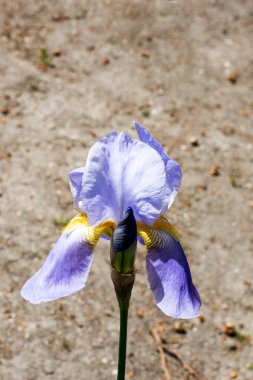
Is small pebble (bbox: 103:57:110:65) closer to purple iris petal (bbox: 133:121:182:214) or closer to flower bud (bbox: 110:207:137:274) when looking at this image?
purple iris petal (bbox: 133:121:182:214)

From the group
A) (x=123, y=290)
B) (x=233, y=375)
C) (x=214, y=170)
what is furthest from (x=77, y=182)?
(x=214, y=170)

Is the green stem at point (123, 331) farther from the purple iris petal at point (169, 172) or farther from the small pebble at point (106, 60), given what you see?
the small pebble at point (106, 60)

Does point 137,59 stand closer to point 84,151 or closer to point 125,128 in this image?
point 125,128

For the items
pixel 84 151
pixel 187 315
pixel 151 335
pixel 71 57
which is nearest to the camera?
pixel 187 315

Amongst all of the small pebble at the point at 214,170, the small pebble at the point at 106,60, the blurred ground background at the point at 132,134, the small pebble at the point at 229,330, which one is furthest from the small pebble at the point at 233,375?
the small pebble at the point at 106,60

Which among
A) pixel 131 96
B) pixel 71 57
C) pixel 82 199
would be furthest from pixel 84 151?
pixel 82 199

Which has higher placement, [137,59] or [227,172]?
[137,59]
